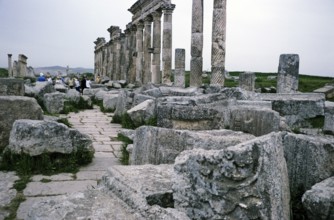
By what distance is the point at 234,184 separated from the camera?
8.02 feet

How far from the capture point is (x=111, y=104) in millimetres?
14930

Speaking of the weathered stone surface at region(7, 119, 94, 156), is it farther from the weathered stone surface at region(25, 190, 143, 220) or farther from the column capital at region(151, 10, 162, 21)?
the column capital at region(151, 10, 162, 21)

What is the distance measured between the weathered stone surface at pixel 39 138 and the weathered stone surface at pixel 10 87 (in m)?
4.36

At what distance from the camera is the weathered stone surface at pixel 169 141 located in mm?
4047

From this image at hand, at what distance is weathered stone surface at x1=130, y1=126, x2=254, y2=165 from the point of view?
4.05 meters

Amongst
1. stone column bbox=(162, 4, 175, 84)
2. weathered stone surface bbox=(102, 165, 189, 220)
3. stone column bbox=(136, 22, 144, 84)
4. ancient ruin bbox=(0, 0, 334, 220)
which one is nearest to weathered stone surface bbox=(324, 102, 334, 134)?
ancient ruin bbox=(0, 0, 334, 220)

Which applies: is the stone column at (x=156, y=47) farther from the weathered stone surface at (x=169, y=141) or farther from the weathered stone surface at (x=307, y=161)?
the weathered stone surface at (x=307, y=161)

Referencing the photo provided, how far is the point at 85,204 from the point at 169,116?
10.4ft

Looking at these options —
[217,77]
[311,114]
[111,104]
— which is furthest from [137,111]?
[217,77]

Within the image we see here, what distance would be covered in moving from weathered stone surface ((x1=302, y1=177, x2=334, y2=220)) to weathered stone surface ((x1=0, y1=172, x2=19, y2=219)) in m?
2.81

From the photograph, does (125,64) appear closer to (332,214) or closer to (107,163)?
(107,163)

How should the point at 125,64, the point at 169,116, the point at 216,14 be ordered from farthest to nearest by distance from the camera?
the point at 125,64 → the point at 216,14 → the point at 169,116

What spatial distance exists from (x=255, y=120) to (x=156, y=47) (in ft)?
64.0

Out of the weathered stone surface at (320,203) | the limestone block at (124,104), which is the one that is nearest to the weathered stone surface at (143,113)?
the limestone block at (124,104)
